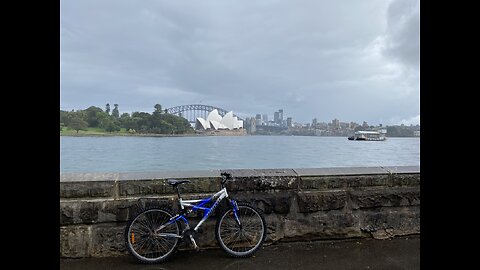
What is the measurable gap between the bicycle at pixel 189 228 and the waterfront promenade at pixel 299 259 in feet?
0.39

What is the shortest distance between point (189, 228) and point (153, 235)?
1.21ft

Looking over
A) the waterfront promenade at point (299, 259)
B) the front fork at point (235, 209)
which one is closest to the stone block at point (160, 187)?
the front fork at point (235, 209)

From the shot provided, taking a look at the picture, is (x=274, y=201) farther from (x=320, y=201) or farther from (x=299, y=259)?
(x=299, y=259)

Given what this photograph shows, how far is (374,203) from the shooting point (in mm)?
3980

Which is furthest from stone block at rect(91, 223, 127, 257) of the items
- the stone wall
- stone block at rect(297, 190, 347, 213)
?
stone block at rect(297, 190, 347, 213)

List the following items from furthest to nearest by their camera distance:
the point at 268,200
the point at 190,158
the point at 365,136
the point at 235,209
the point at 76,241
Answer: the point at 365,136
the point at 190,158
the point at 268,200
the point at 235,209
the point at 76,241

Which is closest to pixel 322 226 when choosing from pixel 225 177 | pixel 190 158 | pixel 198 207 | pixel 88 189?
pixel 225 177

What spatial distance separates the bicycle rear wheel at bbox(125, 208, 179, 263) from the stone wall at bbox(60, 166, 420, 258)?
0.17 m

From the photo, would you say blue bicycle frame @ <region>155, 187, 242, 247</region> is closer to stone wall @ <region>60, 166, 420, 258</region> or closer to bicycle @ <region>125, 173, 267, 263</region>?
bicycle @ <region>125, 173, 267, 263</region>

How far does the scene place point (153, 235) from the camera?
3.40 meters

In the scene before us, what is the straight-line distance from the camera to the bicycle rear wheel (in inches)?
132
